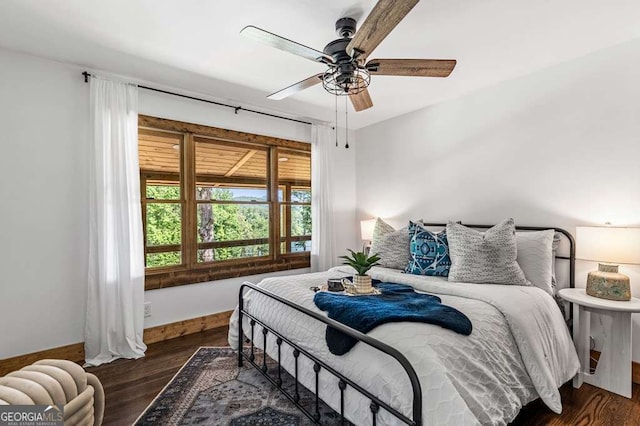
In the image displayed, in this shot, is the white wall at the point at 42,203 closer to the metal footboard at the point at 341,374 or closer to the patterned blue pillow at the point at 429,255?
the metal footboard at the point at 341,374

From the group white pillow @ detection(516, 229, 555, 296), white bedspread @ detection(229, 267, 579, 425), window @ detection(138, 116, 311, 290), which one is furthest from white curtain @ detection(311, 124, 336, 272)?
white pillow @ detection(516, 229, 555, 296)

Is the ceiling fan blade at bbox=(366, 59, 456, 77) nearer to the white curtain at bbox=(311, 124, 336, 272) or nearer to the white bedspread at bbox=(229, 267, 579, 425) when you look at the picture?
the white bedspread at bbox=(229, 267, 579, 425)

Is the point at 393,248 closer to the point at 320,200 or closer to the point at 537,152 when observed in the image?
the point at 320,200

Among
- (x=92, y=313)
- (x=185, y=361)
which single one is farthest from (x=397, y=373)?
(x=92, y=313)

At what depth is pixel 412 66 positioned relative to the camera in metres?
1.99

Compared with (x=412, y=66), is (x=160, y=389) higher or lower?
lower

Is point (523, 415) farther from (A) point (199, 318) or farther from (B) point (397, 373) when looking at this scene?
(A) point (199, 318)

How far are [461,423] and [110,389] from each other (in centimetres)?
Answer: 240

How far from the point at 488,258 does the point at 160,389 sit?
2667 millimetres

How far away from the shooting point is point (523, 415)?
1.96 meters

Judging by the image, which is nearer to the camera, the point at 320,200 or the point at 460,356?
the point at 460,356

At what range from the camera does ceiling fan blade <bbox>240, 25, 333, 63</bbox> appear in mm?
1648

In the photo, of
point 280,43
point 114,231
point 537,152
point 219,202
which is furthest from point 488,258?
point 114,231

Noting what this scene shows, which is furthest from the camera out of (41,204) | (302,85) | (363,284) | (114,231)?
(114,231)
